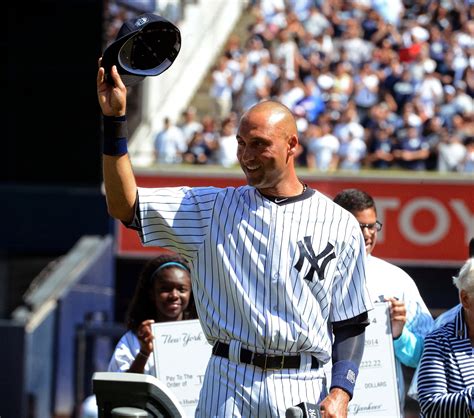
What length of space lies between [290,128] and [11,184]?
15036 mm

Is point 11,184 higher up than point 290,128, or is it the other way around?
point 290,128

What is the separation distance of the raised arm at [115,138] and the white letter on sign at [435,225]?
1296 centimetres

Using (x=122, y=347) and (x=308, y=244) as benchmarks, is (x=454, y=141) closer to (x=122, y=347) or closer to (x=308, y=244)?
(x=122, y=347)

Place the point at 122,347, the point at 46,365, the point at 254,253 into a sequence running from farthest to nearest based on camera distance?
the point at 46,365 < the point at 122,347 < the point at 254,253

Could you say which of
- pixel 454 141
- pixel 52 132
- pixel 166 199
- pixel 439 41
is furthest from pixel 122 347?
pixel 439 41

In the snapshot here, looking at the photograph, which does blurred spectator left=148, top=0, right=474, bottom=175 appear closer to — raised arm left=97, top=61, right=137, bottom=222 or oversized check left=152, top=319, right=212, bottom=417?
oversized check left=152, top=319, right=212, bottom=417

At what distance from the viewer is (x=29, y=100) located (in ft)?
64.1

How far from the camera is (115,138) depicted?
4.57 metres

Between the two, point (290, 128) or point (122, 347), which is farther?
point (122, 347)

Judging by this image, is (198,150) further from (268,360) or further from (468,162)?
(268,360)

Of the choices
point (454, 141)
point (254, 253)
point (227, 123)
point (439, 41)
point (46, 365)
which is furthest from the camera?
point (439, 41)

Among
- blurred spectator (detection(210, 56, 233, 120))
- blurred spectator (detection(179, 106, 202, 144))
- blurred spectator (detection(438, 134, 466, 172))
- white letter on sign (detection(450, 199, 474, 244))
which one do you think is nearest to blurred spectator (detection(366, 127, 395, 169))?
blurred spectator (detection(438, 134, 466, 172))

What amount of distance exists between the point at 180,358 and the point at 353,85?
541 inches

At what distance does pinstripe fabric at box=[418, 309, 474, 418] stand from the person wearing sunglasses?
93cm
